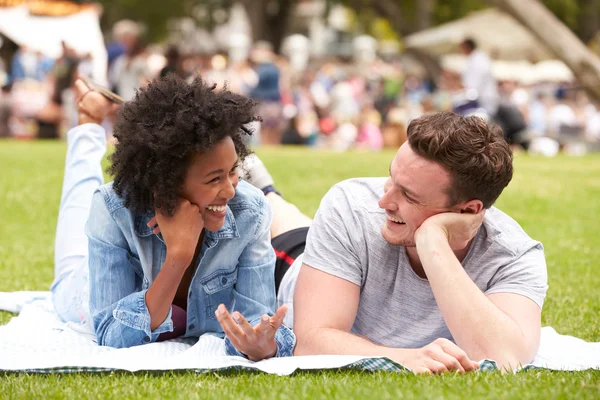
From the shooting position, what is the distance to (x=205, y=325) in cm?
420

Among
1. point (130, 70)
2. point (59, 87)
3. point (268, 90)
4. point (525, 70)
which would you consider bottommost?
point (525, 70)

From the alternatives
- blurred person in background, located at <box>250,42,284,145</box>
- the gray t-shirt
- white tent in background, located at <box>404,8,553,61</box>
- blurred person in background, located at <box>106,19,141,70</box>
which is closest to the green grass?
the gray t-shirt

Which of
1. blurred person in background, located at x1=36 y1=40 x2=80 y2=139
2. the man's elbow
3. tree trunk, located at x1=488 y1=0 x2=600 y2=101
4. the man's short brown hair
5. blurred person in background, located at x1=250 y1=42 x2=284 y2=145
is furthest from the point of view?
blurred person in background, located at x1=250 y1=42 x2=284 y2=145

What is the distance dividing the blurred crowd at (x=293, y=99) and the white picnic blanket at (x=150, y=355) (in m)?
12.4

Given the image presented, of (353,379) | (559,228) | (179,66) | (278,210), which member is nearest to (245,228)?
(353,379)

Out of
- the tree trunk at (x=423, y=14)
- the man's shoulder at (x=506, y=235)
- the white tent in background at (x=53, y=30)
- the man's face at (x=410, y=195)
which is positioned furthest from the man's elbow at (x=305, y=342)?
the tree trunk at (x=423, y=14)

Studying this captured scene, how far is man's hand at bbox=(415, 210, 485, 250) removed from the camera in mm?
3699

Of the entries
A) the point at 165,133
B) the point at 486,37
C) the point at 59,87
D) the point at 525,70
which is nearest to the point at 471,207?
the point at 165,133

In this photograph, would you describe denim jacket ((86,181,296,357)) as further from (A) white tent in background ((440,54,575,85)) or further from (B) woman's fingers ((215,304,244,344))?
(A) white tent in background ((440,54,575,85))

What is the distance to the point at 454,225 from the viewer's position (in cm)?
371

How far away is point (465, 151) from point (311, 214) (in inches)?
221

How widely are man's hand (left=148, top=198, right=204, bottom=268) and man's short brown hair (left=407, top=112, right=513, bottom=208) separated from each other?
3.20ft

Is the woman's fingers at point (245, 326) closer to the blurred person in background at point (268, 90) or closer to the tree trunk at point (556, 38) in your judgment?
the tree trunk at point (556, 38)

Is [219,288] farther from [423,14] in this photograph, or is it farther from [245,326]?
[423,14]
